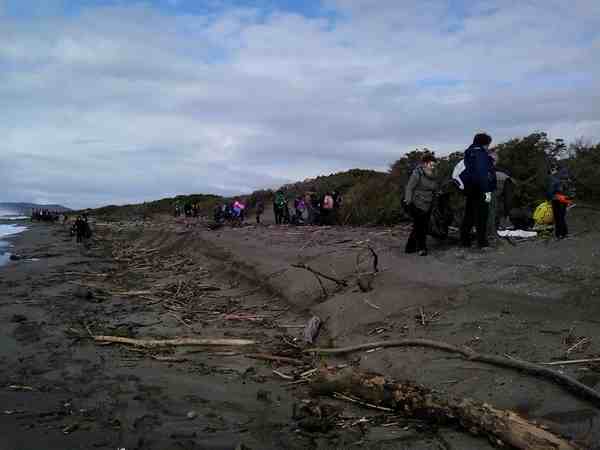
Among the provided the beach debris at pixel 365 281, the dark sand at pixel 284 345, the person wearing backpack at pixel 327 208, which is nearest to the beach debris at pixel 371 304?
the dark sand at pixel 284 345

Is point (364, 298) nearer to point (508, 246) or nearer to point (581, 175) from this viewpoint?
point (508, 246)

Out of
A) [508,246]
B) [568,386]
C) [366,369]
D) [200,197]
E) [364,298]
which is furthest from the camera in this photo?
[200,197]

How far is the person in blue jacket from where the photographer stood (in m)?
8.20

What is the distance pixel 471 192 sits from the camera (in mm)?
8398

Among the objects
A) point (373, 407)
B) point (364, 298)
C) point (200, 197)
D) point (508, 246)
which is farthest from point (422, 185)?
point (200, 197)

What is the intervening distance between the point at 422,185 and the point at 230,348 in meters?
4.21

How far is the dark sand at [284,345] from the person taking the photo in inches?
155

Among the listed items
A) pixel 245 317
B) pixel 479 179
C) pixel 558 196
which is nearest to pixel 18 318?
pixel 245 317

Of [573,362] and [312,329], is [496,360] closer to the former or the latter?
[573,362]

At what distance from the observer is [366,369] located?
527cm

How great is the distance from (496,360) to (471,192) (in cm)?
441

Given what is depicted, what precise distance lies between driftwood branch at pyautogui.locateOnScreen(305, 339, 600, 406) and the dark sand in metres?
0.07

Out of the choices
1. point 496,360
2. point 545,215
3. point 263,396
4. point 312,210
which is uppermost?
point 312,210

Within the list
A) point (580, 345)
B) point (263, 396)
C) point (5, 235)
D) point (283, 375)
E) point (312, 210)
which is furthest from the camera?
point (5, 235)
